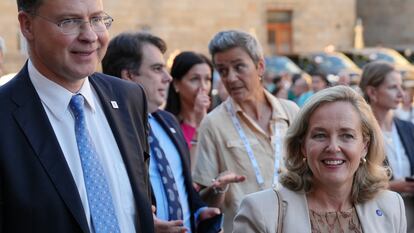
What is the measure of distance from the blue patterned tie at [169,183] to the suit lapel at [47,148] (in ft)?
4.19

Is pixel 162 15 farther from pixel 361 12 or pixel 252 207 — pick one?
pixel 252 207

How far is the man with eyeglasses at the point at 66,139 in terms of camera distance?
275cm

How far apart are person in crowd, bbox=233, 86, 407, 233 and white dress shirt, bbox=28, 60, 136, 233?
54cm

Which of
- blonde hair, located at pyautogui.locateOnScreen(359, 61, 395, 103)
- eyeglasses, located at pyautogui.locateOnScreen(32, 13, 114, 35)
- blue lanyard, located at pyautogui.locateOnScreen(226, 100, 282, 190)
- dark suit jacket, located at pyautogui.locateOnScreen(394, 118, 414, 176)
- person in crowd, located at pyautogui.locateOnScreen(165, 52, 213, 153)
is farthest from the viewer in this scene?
blonde hair, located at pyautogui.locateOnScreen(359, 61, 395, 103)

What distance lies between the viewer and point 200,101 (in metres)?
5.51

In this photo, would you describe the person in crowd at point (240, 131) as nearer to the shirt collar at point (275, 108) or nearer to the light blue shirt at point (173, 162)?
the shirt collar at point (275, 108)

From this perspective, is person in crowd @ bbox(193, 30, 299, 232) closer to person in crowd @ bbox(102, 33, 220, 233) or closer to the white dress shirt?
person in crowd @ bbox(102, 33, 220, 233)

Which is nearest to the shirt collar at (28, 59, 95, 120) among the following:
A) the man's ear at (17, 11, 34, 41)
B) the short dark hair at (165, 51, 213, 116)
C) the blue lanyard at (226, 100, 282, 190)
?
the man's ear at (17, 11, 34, 41)

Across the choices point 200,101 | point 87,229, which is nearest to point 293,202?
point 87,229

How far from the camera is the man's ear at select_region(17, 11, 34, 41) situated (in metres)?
2.95

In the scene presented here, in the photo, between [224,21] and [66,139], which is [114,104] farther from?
[224,21]

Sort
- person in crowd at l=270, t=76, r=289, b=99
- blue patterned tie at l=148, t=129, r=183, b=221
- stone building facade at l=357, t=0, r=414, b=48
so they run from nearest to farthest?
blue patterned tie at l=148, t=129, r=183, b=221
person in crowd at l=270, t=76, r=289, b=99
stone building facade at l=357, t=0, r=414, b=48

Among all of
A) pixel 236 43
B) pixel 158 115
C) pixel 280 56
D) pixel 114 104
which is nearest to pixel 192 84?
pixel 236 43

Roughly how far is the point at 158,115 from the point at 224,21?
2899 cm
